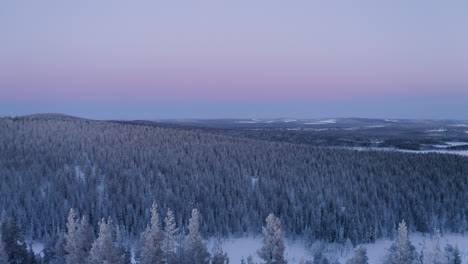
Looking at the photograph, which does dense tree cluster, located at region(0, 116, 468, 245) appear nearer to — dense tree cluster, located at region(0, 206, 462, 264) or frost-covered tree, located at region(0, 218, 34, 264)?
dense tree cluster, located at region(0, 206, 462, 264)

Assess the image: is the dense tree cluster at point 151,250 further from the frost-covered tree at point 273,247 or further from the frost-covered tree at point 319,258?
the frost-covered tree at point 319,258

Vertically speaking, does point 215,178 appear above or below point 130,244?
above

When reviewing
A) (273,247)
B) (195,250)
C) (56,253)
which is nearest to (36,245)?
(56,253)

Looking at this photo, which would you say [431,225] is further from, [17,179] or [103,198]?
[17,179]

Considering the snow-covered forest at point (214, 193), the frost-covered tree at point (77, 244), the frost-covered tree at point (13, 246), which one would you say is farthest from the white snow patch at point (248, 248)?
the frost-covered tree at point (13, 246)

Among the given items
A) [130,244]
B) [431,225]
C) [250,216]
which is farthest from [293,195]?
[130,244]

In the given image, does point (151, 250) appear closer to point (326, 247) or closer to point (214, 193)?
point (326, 247)
